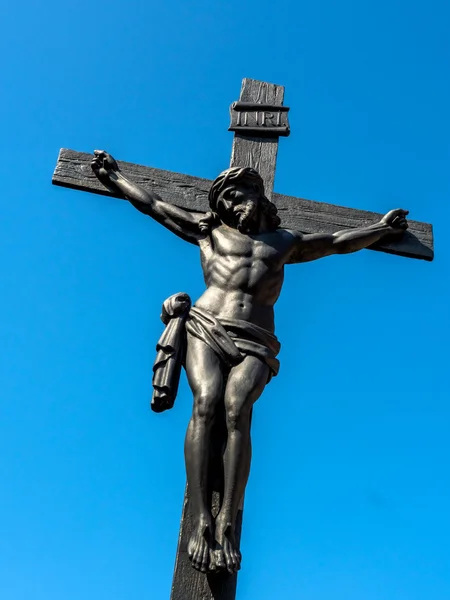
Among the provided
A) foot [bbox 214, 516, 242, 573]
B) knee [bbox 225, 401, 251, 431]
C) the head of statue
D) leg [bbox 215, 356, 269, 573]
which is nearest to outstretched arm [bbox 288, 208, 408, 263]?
the head of statue

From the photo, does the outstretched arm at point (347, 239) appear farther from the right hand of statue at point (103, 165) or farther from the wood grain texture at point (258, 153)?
the right hand of statue at point (103, 165)

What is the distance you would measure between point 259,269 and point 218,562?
1.68m

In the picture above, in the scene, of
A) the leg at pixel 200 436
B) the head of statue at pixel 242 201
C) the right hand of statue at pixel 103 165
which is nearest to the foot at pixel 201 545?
the leg at pixel 200 436

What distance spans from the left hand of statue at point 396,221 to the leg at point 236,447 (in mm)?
1664

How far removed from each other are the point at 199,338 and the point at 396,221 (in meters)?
1.86

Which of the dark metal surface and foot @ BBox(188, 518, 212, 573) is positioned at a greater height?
the dark metal surface

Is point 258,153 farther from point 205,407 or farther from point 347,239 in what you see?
point 205,407

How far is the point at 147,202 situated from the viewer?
5.05m

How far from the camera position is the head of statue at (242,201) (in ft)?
15.5

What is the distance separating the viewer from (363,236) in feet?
16.8

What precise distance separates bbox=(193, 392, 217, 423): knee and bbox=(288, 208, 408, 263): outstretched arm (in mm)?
1255

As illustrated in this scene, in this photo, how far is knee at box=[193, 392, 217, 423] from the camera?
394 centimetres

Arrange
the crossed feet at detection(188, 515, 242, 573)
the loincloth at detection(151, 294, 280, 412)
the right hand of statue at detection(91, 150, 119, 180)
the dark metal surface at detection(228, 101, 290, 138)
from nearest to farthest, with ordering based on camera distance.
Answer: the crossed feet at detection(188, 515, 242, 573) < the loincloth at detection(151, 294, 280, 412) < the right hand of statue at detection(91, 150, 119, 180) < the dark metal surface at detection(228, 101, 290, 138)

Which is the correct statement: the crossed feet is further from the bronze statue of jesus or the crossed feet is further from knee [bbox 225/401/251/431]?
knee [bbox 225/401/251/431]
